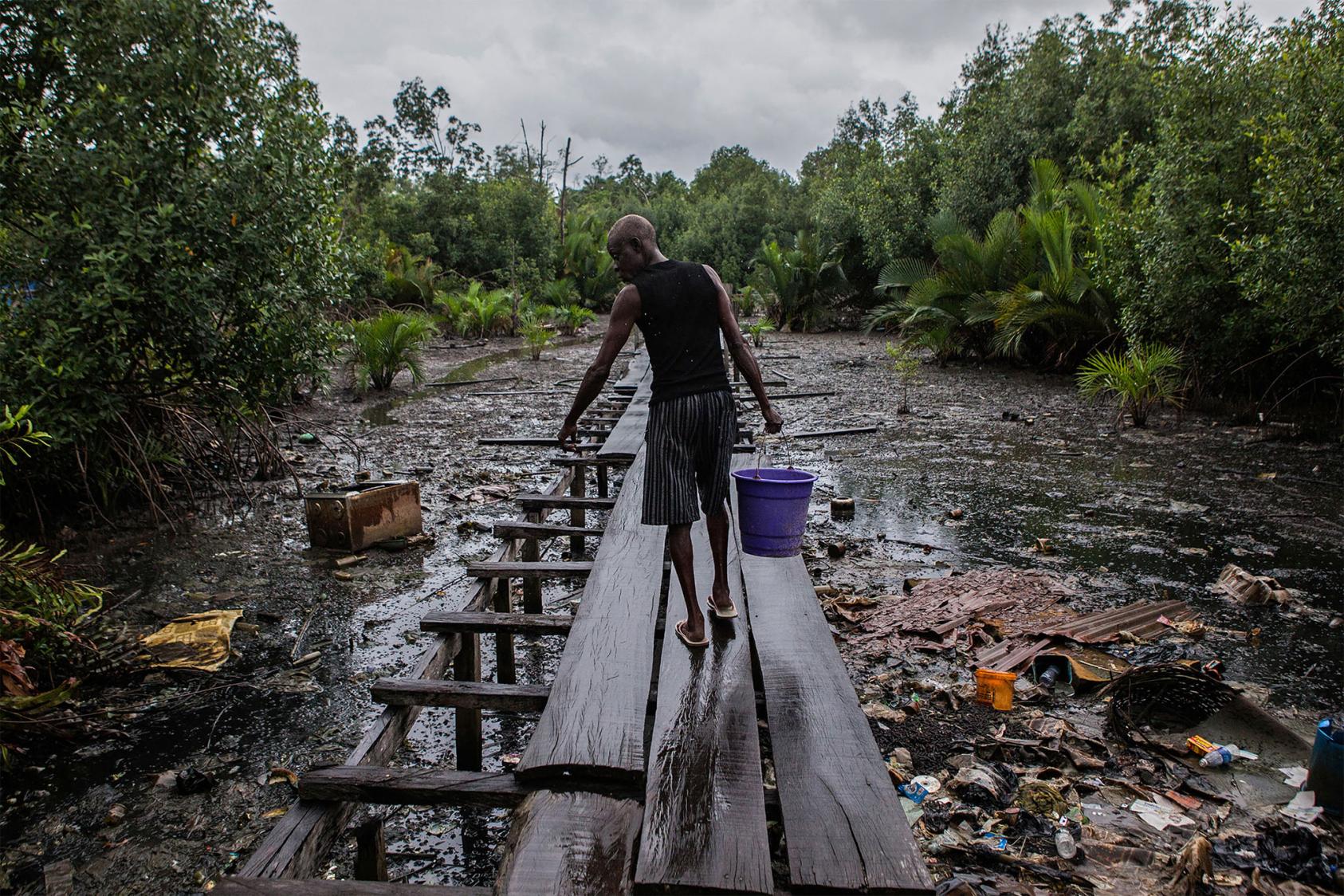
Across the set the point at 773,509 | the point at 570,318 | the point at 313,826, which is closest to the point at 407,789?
the point at 313,826

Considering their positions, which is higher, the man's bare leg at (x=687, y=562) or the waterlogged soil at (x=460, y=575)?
the man's bare leg at (x=687, y=562)

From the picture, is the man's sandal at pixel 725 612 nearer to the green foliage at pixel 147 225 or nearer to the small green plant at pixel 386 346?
the green foliage at pixel 147 225

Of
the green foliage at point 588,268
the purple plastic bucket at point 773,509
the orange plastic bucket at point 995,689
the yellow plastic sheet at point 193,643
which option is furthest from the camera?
the green foliage at point 588,268

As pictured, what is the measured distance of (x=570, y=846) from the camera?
2.10m

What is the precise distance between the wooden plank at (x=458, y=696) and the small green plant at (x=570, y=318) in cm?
2091

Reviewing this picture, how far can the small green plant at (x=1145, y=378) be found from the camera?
970 centimetres

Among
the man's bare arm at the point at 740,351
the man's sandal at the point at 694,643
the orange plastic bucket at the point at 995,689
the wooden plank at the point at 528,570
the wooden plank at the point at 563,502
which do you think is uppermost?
the man's bare arm at the point at 740,351

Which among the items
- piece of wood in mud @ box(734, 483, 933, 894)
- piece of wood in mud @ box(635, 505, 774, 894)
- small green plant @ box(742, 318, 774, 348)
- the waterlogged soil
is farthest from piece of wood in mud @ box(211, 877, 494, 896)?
small green plant @ box(742, 318, 774, 348)

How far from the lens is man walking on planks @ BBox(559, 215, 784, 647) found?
3.18 m

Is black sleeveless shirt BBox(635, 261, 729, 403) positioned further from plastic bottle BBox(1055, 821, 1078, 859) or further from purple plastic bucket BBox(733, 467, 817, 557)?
plastic bottle BBox(1055, 821, 1078, 859)

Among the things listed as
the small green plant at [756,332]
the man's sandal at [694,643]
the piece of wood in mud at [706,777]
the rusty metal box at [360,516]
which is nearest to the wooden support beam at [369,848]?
the piece of wood in mud at [706,777]

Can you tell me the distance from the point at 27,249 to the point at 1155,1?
23877 mm

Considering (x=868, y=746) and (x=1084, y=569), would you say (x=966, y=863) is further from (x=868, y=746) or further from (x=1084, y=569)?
(x=1084, y=569)

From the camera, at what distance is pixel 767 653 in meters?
3.21
